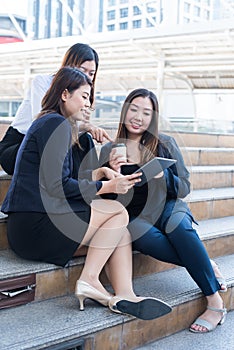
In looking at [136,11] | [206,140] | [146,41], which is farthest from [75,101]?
[136,11]

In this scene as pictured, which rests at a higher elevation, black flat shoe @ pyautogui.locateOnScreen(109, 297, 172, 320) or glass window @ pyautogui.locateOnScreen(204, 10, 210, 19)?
glass window @ pyautogui.locateOnScreen(204, 10, 210, 19)

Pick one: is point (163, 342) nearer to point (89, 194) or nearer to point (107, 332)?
point (107, 332)

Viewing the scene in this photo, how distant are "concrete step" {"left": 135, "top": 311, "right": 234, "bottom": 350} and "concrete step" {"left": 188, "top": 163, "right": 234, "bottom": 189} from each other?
1499 millimetres

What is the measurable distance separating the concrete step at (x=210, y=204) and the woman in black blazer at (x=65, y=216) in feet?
3.29

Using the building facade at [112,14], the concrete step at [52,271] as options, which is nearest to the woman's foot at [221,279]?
the concrete step at [52,271]

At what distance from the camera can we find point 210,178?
3.40 metres

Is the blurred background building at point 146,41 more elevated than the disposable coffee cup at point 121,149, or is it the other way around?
the blurred background building at point 146,41

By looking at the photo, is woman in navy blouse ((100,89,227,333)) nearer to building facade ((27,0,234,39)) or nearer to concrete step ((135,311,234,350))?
concrete step ((135,311,234,350))

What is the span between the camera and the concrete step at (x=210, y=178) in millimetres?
3274

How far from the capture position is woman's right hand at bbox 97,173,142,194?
1.73 m

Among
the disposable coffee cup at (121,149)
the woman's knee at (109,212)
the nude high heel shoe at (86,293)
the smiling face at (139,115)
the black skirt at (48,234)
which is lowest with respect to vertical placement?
the nude high heel shoe at (86,293)

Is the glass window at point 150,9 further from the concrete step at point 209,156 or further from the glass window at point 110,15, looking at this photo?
the concrete step at point 209,156

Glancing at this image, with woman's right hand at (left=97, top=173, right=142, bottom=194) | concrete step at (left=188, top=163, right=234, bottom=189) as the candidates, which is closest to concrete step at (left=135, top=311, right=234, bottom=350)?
woman's right hand at (left=97, top=173, right=142, bottom=194)

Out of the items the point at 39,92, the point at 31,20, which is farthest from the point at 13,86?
the point at 39,92
